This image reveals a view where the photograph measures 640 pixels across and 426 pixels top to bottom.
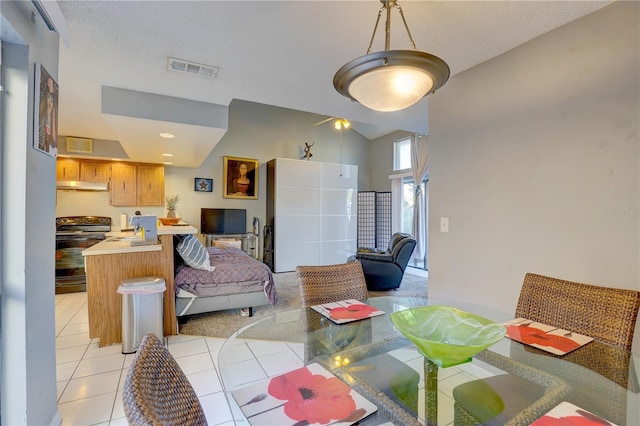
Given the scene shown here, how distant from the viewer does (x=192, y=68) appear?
7.64 ft

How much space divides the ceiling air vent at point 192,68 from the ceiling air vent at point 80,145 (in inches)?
136

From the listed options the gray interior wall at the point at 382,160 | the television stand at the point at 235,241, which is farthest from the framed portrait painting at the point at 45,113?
the gray interior wall at the point at 382,160

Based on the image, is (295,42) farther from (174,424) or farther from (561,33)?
(174,424)

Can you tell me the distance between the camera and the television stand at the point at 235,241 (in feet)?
18.6

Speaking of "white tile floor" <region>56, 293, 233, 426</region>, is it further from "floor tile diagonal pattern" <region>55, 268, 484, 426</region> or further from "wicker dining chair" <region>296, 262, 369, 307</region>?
"wicker dining chair" <region>296, 262, 369, 307</region>

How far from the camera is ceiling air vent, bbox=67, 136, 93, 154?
459 centimetres

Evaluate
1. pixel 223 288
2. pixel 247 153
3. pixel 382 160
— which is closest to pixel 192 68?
pixel 223 288

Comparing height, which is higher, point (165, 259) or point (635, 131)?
Answer: point (635, 131)

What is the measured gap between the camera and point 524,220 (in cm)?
200

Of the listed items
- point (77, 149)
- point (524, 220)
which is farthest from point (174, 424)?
point (77, 149)

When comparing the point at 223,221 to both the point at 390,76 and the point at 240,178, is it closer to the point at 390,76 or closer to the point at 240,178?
the point at 240,178

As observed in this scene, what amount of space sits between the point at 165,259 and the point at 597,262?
3300 millimetres

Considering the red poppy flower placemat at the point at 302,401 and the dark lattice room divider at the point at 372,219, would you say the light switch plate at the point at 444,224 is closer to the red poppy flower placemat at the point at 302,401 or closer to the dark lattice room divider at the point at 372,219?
the red poppy flower placemat at the point at 302,401

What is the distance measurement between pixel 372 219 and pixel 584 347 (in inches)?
221
